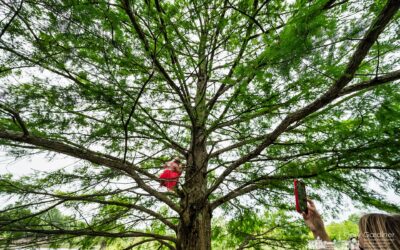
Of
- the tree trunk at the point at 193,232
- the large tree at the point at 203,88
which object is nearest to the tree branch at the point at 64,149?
the large tree at the point at 203,88

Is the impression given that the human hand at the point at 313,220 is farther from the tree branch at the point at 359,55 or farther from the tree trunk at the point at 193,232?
the tree trunk at the point at 193,232

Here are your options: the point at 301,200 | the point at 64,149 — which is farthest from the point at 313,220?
the point at 64,149

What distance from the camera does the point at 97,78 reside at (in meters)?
2.12

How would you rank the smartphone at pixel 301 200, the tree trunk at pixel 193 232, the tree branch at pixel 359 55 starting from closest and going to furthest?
the tree branch at pixel 359 55 → the smartphone at pixel 301 200 → the tree trunk at pixel 193 232

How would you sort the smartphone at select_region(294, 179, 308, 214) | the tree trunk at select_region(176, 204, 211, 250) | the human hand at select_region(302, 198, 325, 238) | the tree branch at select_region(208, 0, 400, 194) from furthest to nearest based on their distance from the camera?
the tree trunk at select_region(176, 204, 211, 250) < the smartphone at select_region(294, 179, 308, 214) < the human hand at select_region(302, 198, 325, 238) < the tree branch at select_region(208, 0, 400, 194)

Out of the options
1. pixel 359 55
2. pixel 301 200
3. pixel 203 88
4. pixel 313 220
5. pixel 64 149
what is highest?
pixel 203 88

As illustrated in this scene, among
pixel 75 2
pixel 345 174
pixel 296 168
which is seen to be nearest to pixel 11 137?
pixel 75 2

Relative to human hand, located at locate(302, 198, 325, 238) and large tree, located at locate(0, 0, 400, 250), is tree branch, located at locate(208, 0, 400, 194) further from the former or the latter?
human hand, located at locate(302, 198, 325, 238)

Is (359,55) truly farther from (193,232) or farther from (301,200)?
(193,232)

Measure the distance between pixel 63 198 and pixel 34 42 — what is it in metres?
1.43

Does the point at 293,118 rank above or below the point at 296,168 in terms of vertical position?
above

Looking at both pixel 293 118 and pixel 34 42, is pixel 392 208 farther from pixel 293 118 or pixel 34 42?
pixel 34 42

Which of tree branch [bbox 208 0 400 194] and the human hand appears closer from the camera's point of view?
tree branch [bbox 208 0 400 194]

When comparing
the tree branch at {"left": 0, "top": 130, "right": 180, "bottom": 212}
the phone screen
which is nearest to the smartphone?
the phone screen
